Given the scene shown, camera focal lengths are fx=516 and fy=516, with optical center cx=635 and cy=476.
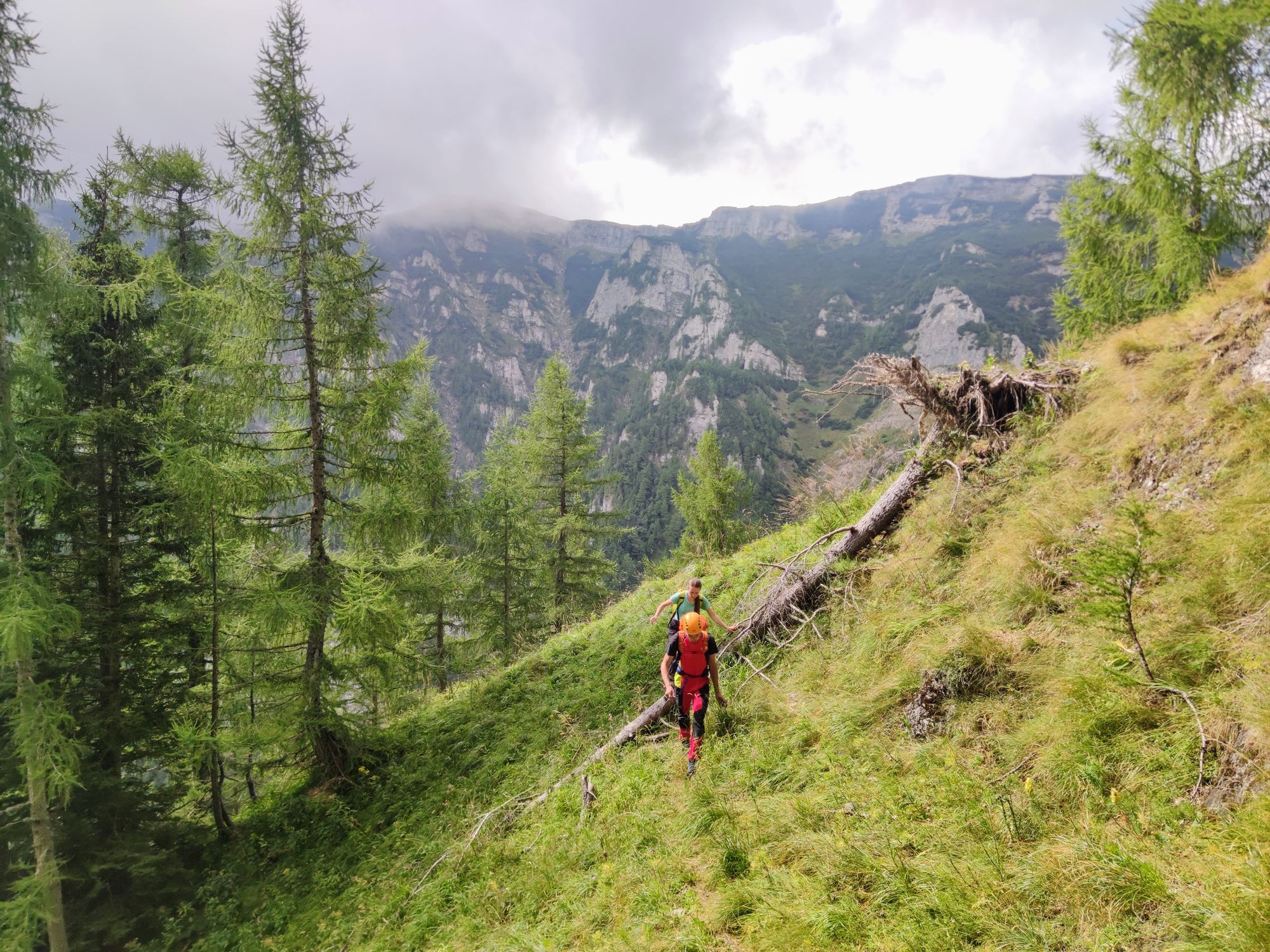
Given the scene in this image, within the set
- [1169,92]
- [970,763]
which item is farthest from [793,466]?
[970,763]

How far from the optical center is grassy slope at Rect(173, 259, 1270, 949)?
9.45 feet

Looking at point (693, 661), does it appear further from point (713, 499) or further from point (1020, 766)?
point (713, 499)

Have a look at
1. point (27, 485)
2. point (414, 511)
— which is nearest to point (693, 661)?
point (414, 511)

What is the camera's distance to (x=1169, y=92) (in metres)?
11.5

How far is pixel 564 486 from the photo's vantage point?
72.3 feet

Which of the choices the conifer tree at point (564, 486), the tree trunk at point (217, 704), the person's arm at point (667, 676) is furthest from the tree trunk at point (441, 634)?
the person's arm at point (667, 676)

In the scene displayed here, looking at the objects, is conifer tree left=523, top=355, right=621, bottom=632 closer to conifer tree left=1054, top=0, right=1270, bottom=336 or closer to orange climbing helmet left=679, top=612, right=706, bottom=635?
orange climbing helmet left=679, top=612, right=706, bottom=635

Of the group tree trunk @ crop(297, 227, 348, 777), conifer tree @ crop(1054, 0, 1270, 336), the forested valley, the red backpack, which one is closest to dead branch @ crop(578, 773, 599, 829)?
the forested valley

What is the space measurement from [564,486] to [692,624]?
16395mm

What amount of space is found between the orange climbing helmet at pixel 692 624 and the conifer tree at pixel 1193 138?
1173 centimetres

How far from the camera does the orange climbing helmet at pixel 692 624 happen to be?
6.11m

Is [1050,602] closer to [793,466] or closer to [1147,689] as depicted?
[1147,689]

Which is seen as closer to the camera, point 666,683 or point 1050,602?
point 1050,602

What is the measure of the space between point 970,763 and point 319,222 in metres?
13.0
